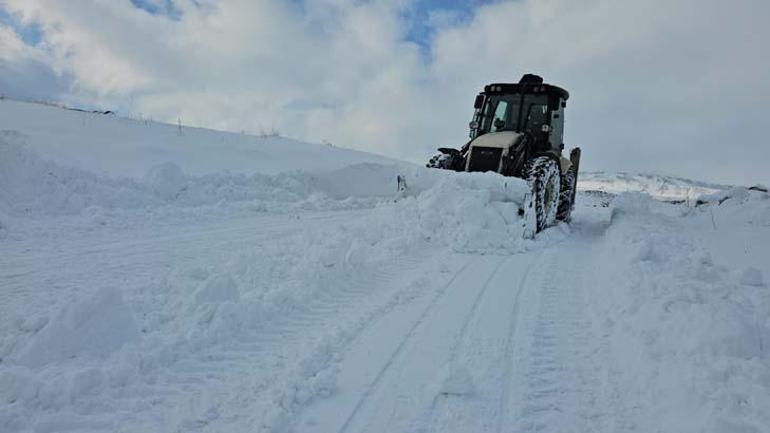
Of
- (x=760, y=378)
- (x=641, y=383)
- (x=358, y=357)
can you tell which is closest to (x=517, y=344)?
(x=641, y=383)

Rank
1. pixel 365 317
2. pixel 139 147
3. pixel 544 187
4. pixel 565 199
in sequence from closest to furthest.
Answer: pixel 365 317 → pixel 544 187 → pixel 565 199 → pixel 139 147

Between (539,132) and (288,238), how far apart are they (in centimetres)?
581

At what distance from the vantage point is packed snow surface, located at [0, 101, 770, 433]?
265cm

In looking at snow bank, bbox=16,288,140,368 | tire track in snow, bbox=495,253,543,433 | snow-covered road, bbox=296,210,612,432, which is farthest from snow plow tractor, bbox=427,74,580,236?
snow bank, bbox=16,288,140,368

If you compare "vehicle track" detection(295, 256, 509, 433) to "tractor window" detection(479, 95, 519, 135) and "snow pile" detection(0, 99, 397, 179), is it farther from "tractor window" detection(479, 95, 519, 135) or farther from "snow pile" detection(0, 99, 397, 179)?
"snow pile" detection(0, 99, 397, 179)

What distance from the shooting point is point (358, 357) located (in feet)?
10.8

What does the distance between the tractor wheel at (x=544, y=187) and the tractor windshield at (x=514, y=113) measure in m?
1.19

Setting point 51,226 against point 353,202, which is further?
point 353,202

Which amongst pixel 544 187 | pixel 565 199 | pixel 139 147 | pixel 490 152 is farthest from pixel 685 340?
pixel 139 147

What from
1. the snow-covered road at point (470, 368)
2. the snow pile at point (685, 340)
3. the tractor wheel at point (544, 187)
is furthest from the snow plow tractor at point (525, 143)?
the snow-covered road at point (470, 368)

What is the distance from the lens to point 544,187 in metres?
8.32

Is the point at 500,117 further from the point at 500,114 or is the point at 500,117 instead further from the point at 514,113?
the point at 514,113

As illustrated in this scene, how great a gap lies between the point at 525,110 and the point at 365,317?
7334 millimetres

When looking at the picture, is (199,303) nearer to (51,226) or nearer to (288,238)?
(288,238)
